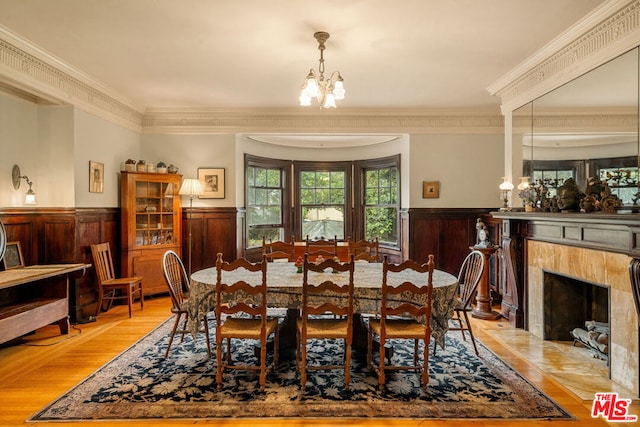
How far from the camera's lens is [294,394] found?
2568 mm

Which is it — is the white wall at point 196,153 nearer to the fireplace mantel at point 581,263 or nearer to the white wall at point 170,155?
the white wall at point 170,155

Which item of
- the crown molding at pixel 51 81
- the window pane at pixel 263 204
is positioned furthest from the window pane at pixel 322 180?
the crown molding at pixel 51 81

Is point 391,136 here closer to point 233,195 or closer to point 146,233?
point 233,195

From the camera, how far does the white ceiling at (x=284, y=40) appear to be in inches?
108

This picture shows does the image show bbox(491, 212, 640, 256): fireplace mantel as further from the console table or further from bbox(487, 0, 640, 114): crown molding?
the console table

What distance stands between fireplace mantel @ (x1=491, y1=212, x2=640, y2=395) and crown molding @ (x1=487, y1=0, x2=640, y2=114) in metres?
1.29

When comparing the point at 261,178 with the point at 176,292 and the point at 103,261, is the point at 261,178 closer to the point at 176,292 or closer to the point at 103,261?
the point at 103,261

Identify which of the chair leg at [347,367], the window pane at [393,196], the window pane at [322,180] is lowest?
the chair leg at [347,367]

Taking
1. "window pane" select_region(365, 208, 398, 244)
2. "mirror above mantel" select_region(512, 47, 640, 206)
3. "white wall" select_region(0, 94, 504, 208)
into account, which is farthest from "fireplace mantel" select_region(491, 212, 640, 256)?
"window pane" select_region(365, 208, 398, 244)

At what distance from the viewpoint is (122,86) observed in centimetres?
452

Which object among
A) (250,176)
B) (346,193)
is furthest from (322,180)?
(250,176)

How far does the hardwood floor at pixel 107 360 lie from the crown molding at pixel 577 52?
8.37 ft

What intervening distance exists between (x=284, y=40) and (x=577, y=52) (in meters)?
2.61

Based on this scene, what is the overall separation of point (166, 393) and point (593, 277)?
3.54 m
